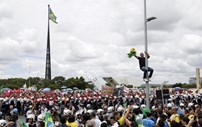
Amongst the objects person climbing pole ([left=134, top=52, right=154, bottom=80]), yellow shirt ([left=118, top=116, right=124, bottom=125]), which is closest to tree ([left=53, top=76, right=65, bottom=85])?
person climbing pole ([left=134, top=52, right=154, bottom=80])

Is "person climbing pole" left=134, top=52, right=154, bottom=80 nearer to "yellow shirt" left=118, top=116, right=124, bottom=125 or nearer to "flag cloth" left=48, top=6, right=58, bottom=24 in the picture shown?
"yellow shirt" left=118, top=116, right=124, bottom=125

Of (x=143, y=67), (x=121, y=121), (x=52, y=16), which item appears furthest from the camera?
(x=52, y=16)

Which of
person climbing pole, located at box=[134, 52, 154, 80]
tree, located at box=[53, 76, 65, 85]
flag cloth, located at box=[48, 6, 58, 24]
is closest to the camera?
person climbing pole, located at box=[134, 52, 154, 80]

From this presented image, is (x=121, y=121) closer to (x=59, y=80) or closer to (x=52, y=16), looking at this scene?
(x=52, y=16)

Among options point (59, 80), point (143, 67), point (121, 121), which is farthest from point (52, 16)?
point (121, 121)

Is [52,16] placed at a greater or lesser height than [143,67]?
greater

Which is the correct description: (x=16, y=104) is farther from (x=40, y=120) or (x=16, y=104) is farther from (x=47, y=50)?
(x=47, y=50)

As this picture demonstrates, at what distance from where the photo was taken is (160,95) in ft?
55.2

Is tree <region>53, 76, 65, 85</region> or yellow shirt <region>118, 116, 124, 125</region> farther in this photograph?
tree <region>53, 76, 65, 85</region>

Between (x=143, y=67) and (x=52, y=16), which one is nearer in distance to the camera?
(x=143, y=67)

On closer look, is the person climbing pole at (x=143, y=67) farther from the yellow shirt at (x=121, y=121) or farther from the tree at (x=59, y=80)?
the tree at (x=59, y=80)

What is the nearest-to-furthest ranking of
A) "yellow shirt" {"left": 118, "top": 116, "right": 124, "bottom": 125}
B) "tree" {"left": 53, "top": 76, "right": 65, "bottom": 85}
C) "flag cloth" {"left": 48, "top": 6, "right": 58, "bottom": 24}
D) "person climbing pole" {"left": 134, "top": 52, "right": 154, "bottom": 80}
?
"yellow shirt" {"left": 118, "top": 116, "right": 124, "bottom": 125} → "person climbing pole" {"left": 134, "top": 52, "right": 154, "bottom": 80} → "flag cloth" {"left": 48, "top": 6, "right": 58, "bottom": 24} → "tree" {"left": 53, "top": 76, "right": 65, "bottom": 85}

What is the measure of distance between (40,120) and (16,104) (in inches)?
717

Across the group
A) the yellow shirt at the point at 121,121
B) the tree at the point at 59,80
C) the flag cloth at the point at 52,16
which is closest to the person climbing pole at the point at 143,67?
the yellow shirt at the point at 121,121
